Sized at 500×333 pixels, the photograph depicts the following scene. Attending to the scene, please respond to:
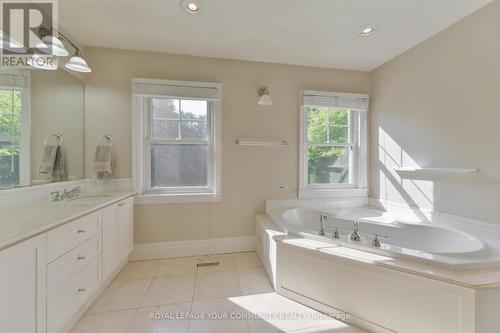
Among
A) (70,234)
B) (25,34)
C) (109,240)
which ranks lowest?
(109,240)

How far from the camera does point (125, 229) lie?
2.07 m

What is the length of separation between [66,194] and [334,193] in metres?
2.96

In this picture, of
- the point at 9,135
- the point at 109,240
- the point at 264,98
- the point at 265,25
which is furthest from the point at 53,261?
the point at 265,25

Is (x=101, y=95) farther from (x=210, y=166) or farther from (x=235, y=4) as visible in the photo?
(x=235, y=4)

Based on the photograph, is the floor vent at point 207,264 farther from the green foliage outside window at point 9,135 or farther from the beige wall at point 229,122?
the green foliage outside window at point 9,135

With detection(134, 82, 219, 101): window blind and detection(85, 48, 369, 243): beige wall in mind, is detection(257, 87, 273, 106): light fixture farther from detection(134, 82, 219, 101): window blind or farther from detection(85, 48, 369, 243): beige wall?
detection(134, 82, 219, 101): window blind

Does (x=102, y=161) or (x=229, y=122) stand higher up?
(x=229, y=122)

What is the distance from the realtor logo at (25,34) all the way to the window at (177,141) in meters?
0.82

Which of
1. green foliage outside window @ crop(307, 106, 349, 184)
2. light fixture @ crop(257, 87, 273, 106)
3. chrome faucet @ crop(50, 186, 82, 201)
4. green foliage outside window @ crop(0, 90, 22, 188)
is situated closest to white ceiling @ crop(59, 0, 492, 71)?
light fixture @ crop(257, 87, 273, 106)

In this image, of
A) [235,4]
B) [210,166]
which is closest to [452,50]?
[235,4]

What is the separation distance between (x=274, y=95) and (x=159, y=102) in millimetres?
1412

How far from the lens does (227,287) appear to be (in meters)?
1.86

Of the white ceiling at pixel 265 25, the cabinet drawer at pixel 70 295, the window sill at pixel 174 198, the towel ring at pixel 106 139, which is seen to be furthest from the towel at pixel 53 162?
the white ceiling at pixel 265 25

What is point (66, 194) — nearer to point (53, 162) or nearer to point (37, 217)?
point (53, 162)
